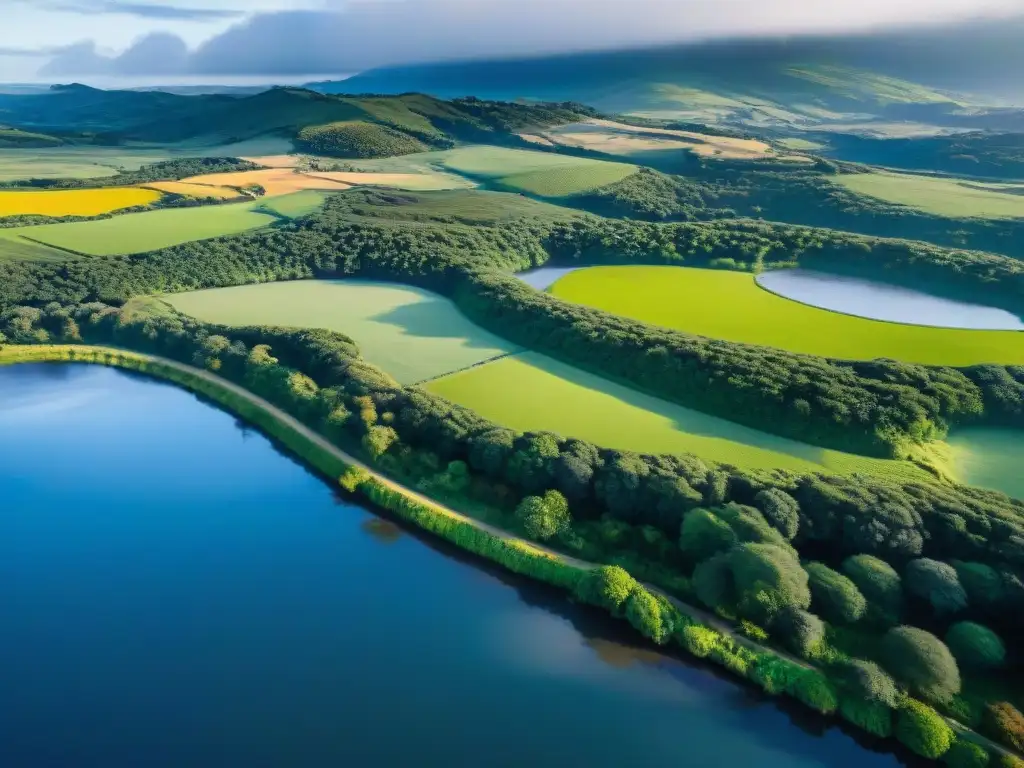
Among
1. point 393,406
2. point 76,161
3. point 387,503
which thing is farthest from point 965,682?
point 76,161

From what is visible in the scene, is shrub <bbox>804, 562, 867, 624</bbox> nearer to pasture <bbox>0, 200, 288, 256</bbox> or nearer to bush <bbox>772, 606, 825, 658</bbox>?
bush <bbox>772, 606, 825, 658</bbox>

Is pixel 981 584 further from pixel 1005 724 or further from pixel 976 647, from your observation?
pixel 1005 724

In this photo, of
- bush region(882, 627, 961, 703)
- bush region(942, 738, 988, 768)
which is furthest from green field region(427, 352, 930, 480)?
bush region(942, 738, 988, 768)

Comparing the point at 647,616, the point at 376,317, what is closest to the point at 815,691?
the point at 647,616

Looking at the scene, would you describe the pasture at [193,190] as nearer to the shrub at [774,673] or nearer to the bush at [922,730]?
the shrub at [774,673]

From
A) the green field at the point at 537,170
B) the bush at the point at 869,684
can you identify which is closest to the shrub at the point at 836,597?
the bush at the point at 869,684
